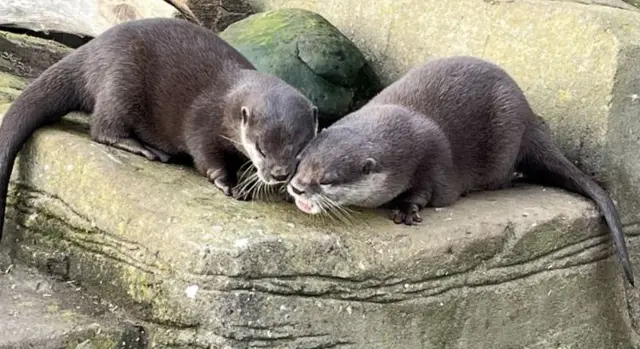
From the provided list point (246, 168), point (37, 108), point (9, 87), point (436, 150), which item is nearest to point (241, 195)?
point (246, 168)

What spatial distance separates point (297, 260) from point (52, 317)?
69 cm

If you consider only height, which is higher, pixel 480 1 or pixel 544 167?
pixel 480 1

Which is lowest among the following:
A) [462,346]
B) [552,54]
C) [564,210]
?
[462,346]

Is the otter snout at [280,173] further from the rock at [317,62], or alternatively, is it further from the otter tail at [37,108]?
the rock at [317,62]

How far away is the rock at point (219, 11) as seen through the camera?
476 centimetres

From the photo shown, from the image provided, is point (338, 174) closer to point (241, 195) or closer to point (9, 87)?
point (241, 195)

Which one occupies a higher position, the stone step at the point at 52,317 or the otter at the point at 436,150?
the otter at the point at 436,150

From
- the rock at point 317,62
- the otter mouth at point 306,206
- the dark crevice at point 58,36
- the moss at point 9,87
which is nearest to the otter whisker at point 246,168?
the otter mouth at point 306,206

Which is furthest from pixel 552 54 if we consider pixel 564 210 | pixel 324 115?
pixel 324 115

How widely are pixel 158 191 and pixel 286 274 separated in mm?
488

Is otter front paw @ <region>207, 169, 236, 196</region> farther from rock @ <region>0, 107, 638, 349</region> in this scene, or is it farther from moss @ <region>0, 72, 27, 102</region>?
moss @ <region>0, 72, 27, 102</region>

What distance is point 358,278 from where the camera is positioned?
2754 millimetres

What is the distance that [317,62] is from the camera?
4.08m

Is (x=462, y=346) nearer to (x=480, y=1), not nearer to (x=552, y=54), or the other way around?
(x=552, y=54)
